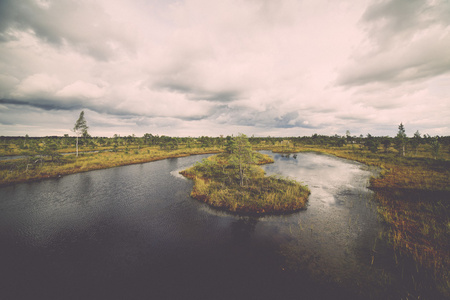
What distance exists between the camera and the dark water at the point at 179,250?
418 inches

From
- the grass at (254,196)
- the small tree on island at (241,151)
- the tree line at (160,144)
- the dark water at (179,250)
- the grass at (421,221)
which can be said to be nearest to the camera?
the dark water at (179,250)

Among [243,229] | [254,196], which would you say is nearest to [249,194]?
[254,196]

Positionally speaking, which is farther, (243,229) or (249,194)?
(249,194)

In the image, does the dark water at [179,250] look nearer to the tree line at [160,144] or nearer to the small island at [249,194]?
the small island at [249,194]

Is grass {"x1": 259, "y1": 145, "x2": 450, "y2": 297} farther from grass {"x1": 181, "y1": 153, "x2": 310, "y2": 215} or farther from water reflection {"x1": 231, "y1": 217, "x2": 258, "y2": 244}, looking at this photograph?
water reflection {"x1": 231, "y1": 217, "x2": 258, "y2": 244}

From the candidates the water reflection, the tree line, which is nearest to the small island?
the water reflection

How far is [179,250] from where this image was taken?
46.9 ft

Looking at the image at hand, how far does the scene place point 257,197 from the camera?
22.8 m

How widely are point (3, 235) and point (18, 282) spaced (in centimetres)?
946

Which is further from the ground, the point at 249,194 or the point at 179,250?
the point at 249,194

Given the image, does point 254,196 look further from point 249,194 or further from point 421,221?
point 421,221

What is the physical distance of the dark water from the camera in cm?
1062

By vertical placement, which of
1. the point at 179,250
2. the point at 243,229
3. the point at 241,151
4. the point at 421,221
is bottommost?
the point at 179,250

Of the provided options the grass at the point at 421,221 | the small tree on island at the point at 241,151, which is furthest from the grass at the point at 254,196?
the grass at the point at 421,221
